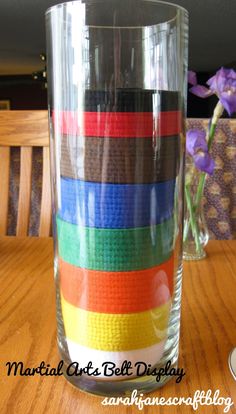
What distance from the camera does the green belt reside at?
0.32m

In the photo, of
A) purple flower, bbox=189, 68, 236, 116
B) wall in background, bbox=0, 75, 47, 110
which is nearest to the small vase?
purple flower, bbox=189, 68, 236, 116

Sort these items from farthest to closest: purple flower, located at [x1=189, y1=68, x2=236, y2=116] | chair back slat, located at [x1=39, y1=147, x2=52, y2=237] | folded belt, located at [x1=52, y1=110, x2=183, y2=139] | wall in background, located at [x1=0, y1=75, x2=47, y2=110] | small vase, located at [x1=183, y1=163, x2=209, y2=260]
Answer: wall in background, located at [x1=0, y1=75, x2=47, y2=110] → chair back slat, located at [x1=39, y1=147, x2=52, y2=237] → small vase, located at [x1=183, y1=163, x2=209, y2=260] → purple flower, located at [x1=189, y1=68, x2=236, y2=116] → folded belt, located at [x1=52, y1=110, x2=183, y2=139]

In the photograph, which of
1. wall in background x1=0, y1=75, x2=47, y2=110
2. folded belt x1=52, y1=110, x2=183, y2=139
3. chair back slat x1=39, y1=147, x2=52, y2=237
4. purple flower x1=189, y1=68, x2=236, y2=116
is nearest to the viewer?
folded belt x1=52, y1=110, x2=183, y2=139

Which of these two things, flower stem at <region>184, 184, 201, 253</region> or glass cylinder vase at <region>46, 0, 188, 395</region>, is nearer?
glass cylinder vase at <region>46, 0, 188, 395</region>

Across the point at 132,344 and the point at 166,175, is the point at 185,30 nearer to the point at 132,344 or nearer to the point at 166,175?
the point at 166,175

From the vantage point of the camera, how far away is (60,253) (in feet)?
1.15

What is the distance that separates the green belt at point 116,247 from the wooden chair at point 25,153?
612 mm

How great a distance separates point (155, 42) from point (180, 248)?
158mm

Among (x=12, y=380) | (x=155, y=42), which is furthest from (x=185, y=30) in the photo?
(x=12, y=380)

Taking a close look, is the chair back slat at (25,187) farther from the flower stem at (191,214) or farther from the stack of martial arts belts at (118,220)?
the stack of martial arts belts at (118,220)

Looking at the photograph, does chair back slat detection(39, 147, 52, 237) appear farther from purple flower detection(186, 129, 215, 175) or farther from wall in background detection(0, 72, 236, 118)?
wall in background detection(0, 72, 236, 118)

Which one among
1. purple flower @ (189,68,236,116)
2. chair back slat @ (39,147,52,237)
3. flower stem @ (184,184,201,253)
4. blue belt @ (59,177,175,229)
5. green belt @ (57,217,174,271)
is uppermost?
purple flower @ (189,68,236,116)

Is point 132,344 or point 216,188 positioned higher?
point 132,344

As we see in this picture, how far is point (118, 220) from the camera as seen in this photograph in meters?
0.31
